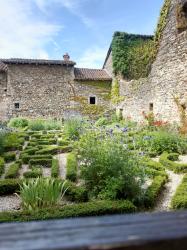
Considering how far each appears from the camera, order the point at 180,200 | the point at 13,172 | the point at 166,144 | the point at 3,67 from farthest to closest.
Result: the point at 3,67 < the point at 166,144 < the point at 13,172 < the point at 180,200

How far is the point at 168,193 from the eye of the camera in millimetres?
5832

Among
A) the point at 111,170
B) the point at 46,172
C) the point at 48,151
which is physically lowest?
the point at 46,172

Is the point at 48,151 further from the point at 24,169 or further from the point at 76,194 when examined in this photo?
the point at 76,194

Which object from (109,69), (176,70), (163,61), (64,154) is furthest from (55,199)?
(109,69)

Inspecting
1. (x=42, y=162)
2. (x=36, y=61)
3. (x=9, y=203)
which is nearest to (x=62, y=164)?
(x=42, y=162)

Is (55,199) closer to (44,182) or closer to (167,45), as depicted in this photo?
(44,182)

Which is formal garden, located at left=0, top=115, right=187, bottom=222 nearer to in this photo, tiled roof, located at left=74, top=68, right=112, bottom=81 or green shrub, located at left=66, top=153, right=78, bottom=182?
green shrub, located at left=66, top=153, right=78, bottom=182

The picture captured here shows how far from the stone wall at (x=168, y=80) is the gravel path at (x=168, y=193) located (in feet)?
19.4

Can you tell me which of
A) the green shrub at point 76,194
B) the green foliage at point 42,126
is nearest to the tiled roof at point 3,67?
the green foliage at point 42,126

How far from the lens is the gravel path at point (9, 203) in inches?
206

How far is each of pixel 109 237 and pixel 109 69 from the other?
23864mm

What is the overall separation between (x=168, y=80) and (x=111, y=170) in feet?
30.0

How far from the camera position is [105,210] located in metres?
4.48

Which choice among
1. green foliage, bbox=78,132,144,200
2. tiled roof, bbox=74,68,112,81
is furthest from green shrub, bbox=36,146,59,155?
tiled roof, bbox=74,68,112,81
